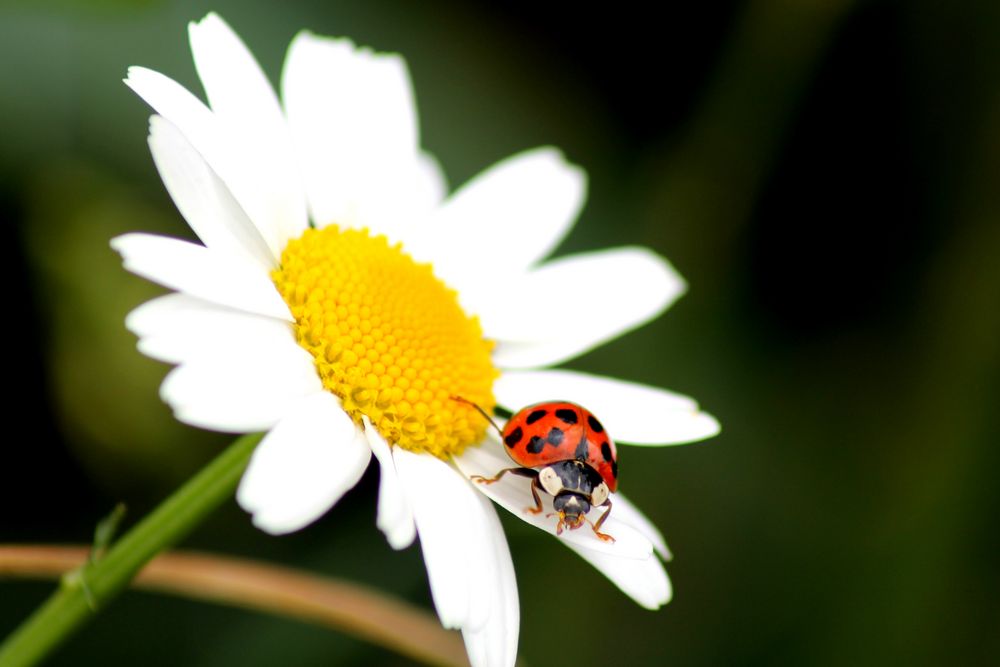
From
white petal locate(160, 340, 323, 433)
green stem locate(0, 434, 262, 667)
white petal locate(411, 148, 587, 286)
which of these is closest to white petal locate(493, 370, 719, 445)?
white petal locate(411, 148, 587, 286)

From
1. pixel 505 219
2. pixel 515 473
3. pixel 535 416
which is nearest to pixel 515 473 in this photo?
pixel 515 473

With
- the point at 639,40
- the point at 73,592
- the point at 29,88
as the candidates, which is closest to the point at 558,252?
the point at 639,40

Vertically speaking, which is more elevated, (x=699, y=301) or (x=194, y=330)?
(x=699, y=301)

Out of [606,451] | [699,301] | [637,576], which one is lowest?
[637,576]

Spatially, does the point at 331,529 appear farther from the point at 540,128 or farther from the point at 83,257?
the point at 540,128

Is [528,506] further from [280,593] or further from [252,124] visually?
[252,124]

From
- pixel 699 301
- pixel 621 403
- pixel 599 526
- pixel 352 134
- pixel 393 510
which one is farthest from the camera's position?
pixel 699 301

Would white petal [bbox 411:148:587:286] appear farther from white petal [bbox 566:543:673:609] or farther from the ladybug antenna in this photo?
white petal [bbox 566:543:673:609]
